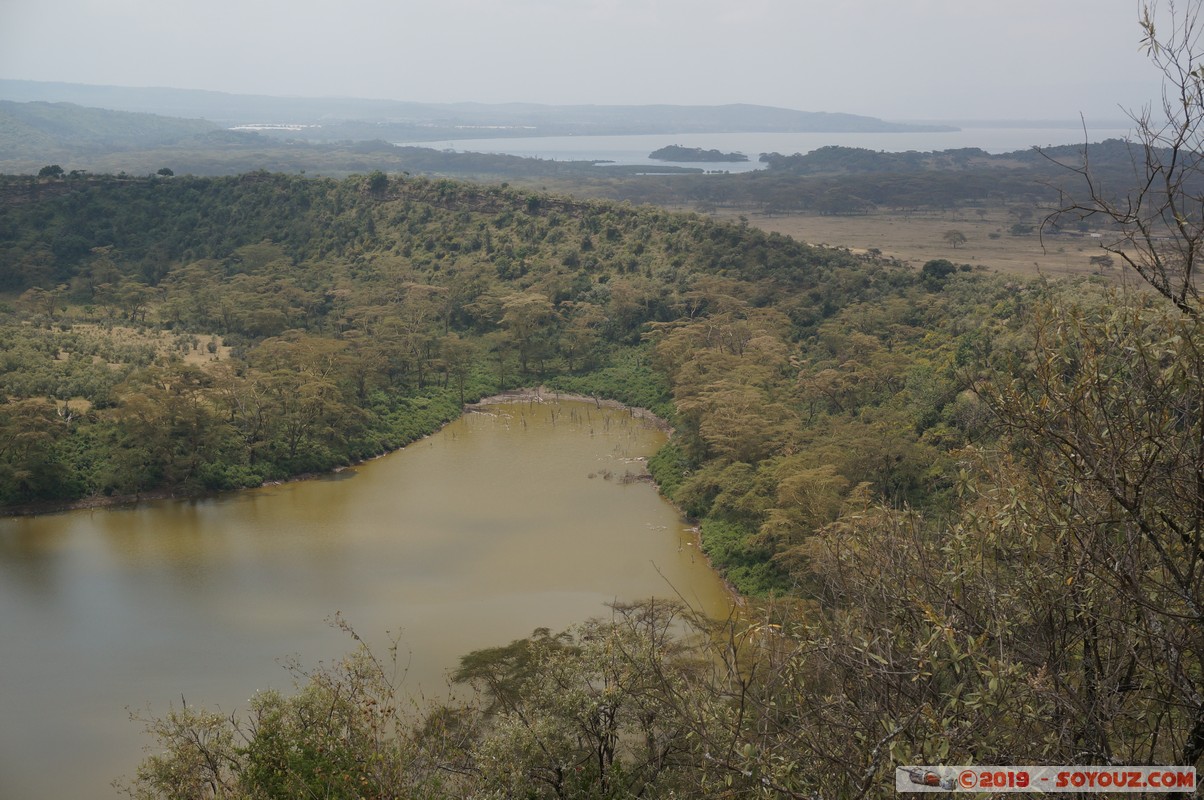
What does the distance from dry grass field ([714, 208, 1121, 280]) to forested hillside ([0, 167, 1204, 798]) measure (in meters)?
9.66

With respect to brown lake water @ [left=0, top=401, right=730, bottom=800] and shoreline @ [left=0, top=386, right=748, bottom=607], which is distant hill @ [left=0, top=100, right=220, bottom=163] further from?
brown lake water @ [left=0, top=401, right=730, bottom=800]

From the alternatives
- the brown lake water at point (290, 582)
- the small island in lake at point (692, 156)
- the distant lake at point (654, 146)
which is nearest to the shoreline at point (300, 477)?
the brown lake water at point (290, 582)

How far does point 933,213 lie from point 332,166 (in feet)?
187

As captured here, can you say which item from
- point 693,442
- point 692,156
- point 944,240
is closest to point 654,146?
point 692,156

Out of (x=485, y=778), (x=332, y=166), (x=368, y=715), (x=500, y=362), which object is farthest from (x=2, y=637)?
(x=332, y=166)

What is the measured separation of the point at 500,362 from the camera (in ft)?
96.1

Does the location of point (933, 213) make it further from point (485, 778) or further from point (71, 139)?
point (71, 139)

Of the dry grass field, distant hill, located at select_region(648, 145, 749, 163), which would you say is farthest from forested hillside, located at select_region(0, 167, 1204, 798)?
distant hill, located at select_region(648, 145, 749, 163)

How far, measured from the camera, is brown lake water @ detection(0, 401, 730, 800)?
11.9 m

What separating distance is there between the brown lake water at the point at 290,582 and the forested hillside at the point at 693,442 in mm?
953

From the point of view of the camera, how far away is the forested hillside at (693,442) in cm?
424

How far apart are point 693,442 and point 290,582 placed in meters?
8.75

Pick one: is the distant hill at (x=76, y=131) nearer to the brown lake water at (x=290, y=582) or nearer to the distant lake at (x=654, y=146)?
the distant lake at (x=654, y=146)

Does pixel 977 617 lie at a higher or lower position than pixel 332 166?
lower
